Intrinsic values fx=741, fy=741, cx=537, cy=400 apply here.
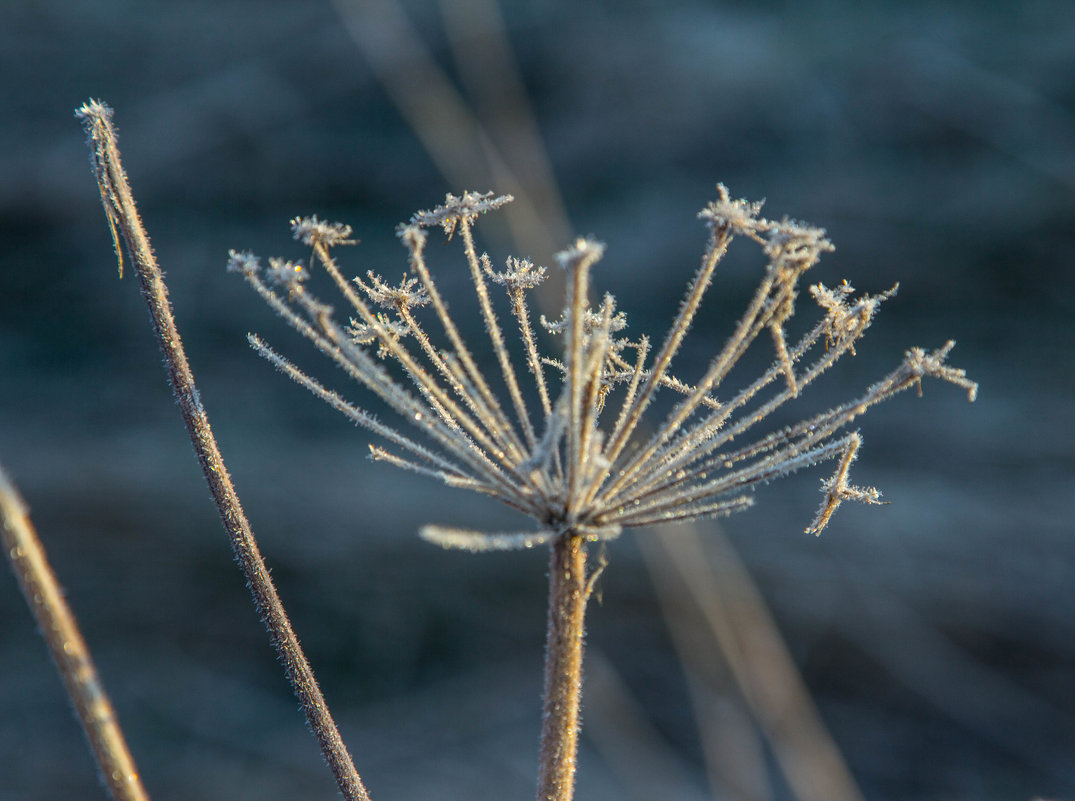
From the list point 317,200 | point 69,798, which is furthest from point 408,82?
point 69,798

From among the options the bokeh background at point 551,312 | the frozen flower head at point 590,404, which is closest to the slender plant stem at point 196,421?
the frozen flower head at point 590,404

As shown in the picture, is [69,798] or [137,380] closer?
[69,798]

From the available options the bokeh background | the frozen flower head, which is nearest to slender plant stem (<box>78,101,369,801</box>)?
the frozen flower head

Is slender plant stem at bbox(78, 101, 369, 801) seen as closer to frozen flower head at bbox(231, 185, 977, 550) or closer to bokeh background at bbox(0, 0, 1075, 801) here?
frozen flower head at bbox(231, 185, 977, 550)

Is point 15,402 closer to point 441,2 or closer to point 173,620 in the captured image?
point 173,620

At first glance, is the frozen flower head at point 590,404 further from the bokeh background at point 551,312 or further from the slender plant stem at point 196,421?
the bokeh background at point 551,312

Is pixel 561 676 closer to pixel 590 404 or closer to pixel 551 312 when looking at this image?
pixel 590 404
